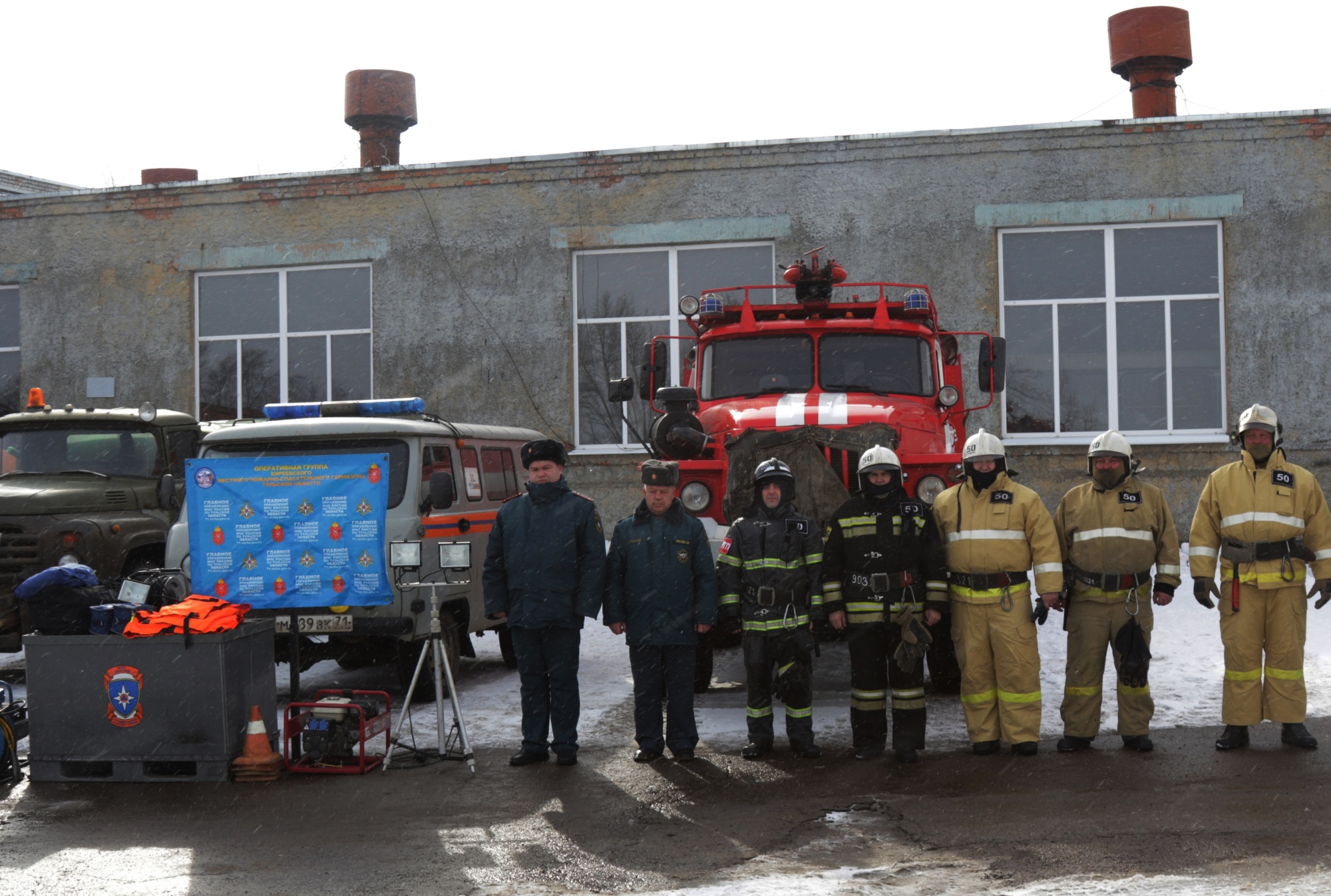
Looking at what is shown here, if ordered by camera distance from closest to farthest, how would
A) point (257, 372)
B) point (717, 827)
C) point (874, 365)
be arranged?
point (717, 827) < point (874, 365) < point (257, 372)

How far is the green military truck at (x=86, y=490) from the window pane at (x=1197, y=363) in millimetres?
11689

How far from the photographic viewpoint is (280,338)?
1844 centimetres

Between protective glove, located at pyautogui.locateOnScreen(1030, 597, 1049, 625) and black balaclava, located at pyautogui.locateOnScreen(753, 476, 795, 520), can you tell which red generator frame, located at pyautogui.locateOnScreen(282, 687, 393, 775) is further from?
protective glove, located at pyautogui.locateOnScreen(1030, 597, 1049, 625)

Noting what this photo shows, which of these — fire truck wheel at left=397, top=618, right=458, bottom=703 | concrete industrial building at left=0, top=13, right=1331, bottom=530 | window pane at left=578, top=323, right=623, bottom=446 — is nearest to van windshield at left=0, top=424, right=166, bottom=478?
fire truck wheel at left=397, top=618, right=458, bottom=703

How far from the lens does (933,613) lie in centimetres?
746

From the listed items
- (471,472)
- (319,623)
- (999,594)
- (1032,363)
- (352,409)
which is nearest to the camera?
(999,594)

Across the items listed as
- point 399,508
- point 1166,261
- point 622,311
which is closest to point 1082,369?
point 1166,261

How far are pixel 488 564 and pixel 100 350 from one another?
13.3 metres

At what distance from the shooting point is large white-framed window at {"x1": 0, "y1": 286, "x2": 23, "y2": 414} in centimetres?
1920

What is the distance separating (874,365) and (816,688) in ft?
8.39

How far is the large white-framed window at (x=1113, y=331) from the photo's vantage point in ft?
54.1

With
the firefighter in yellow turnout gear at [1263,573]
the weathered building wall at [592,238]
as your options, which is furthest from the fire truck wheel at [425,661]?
the weathered building wall at [592,238]

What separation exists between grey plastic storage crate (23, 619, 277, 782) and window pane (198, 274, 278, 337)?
11.8 meters

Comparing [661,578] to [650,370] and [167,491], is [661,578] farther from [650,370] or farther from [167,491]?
[167,491]
